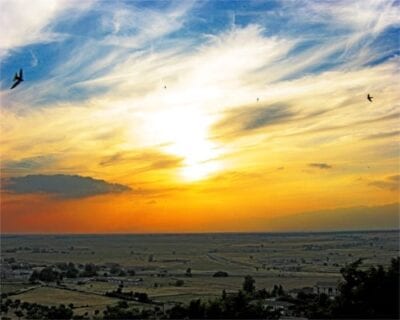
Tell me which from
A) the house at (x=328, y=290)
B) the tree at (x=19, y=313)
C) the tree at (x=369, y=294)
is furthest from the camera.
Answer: the tree at (x=19, y=313)

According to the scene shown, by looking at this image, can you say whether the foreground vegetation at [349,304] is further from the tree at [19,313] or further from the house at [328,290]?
the tree at [19,313]

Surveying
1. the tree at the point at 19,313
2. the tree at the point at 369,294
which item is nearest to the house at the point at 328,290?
the tree at the point at 369,294

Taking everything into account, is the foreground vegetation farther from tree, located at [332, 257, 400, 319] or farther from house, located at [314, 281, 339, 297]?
house, located at [314, 281, 339, 297]

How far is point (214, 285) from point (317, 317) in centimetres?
3254

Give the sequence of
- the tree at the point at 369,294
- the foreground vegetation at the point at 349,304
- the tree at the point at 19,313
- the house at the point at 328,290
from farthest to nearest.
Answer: the tree at the point at 19,313 < the house at the point at 328,290 < the foreground vegetation at the point at 349,304 < the tree at the point at 369,294

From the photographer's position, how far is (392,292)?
16875 mm

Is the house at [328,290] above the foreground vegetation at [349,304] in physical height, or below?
below

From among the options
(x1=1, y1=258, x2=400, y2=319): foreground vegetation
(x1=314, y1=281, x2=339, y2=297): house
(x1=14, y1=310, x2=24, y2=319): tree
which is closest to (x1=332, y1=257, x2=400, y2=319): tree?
(x1=1, y1=258, x2=400, y2=319): foreground vegetation

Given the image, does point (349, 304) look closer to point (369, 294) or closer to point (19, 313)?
point (369, 294)

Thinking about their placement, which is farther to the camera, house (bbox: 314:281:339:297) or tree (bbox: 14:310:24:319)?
tree (bbox: 14:310:24:319)

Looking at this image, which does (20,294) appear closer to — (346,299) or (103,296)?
(103,296)

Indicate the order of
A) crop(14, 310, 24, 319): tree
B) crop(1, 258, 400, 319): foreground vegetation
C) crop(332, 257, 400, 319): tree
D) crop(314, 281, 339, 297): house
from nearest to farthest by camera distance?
crop(332, 257, 400, 319): tree
crop(1, 258, 400, 319): foreground vegetation
crop(314, 281, 339, 297): house
crop(14, 310, 24, 319): tree

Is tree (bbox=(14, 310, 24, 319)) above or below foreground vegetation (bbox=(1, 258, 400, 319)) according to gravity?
below

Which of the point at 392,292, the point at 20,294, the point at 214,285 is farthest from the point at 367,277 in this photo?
the point at 214,285
